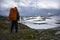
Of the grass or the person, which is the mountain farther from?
the grass

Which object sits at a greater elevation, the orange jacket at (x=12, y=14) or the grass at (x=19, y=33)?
the orange jacket at (x=12, y=14)

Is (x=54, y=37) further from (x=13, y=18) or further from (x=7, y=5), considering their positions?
(x=7, y=5)

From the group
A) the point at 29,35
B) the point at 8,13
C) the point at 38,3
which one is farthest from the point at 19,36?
the point at 38,3

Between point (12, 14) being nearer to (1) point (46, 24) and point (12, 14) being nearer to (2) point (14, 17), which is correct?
(2) point (14, 17)

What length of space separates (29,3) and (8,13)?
418mm

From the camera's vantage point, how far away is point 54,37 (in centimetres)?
320

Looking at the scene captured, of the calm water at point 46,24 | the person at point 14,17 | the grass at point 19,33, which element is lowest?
the grass at point 19,33

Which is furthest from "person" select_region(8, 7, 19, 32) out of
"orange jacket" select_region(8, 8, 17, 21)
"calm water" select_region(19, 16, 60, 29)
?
"calm water" select_region(19, 16, 60, 29)

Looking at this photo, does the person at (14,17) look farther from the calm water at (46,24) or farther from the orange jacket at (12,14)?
the calm water at (46,24)

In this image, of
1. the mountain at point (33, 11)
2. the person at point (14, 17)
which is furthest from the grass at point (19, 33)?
the mountain at point (33, 11)

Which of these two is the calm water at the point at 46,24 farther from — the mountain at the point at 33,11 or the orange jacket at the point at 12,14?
the orange jacket at the point at 12,14

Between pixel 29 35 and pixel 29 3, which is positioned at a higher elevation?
pixel 29 3

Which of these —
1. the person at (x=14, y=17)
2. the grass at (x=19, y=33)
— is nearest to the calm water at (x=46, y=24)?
the grass at (x=19, y=33)

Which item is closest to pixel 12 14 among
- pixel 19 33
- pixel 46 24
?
pixel 19 33
